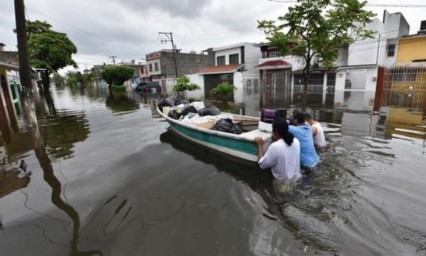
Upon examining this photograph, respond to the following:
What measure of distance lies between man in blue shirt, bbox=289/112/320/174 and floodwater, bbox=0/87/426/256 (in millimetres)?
368

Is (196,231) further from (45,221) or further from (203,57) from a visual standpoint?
(203,57)

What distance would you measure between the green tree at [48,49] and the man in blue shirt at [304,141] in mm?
33585

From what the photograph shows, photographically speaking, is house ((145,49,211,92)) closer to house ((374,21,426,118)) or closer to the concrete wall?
the concrete wall

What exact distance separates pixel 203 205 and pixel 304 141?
2.26 m

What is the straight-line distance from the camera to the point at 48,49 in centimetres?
2961

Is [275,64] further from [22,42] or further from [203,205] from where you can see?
[203,205]

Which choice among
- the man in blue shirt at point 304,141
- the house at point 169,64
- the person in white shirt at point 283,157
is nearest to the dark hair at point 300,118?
the man in blue shirt at point 304,141

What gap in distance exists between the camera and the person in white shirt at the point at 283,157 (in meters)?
3.85

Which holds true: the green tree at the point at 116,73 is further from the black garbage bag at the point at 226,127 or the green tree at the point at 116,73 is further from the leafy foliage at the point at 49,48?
the black garbage bag at the point at 226,127

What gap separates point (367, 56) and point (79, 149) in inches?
1092

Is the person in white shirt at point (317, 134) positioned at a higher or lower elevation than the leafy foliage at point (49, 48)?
lower

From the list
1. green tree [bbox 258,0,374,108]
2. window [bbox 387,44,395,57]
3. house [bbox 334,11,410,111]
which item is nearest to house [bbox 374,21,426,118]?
window [bbox 387,44,395,57]

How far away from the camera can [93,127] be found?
427 inches

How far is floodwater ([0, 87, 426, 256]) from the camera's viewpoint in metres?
3.17
